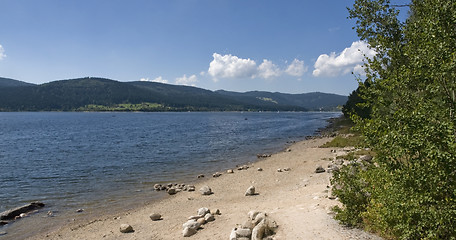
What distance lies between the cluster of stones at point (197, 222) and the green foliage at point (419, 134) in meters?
8.33

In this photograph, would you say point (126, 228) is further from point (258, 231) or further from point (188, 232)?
point (258, 231)

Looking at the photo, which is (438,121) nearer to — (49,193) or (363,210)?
(363,210)

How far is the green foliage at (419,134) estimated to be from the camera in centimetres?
774

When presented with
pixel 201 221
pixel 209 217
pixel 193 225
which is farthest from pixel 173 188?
pixel 193 225

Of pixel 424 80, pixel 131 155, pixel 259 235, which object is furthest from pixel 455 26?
pixel 131 155

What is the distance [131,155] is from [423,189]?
45541mm

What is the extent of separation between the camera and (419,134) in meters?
7.78

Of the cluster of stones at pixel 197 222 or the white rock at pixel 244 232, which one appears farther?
the cluster of stones at pixel 197 222

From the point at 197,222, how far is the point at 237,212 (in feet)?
10.4

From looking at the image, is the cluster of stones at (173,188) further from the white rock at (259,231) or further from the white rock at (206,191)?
the white rock at (259,231)

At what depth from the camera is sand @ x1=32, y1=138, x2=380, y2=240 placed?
41.2 ft

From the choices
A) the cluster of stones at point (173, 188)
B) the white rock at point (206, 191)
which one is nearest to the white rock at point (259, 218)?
the white rock at point (206, 191)

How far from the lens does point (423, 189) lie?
8.31 m

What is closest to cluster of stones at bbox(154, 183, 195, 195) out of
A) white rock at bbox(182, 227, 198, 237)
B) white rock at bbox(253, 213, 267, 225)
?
white rock at bbox(182, 227, 198, 237)
